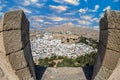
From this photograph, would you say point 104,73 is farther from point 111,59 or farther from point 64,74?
point 64,74

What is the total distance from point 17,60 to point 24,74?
1.36ft

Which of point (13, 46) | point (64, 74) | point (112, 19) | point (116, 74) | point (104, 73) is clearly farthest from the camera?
point (64, 74)

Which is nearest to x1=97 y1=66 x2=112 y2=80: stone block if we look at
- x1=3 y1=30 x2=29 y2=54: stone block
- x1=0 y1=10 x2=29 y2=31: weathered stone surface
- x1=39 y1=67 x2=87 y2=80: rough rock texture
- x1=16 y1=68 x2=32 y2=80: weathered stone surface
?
x1=39 y1=67 x2=87 y2=80: rough rock texture

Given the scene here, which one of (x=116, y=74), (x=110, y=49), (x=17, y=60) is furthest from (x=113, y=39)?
(x=17, y=60)

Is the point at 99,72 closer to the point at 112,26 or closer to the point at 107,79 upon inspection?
the point at 107,79

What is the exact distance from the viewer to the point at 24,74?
20.0 ft

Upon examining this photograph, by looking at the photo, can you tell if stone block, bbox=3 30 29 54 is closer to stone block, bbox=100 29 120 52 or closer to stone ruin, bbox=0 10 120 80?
stone ruin, bbox=0 10 120 80

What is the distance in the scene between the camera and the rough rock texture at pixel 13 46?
568 cm

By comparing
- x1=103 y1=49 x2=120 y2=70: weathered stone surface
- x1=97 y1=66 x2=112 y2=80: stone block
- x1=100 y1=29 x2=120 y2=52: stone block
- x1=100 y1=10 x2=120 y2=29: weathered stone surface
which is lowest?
x1=97 y1=66 x2=112 y2=80: stone block

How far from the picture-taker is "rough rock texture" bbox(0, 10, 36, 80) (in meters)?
5.68

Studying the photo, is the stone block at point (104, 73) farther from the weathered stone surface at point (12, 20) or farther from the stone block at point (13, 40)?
the weathered stone surface at point (12, 20)

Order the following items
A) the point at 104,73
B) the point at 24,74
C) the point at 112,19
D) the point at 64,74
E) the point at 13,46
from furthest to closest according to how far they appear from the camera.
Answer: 1. the point at 64,74
2. the point at 24,74
3. the point at 104,73
4. the point at 13,46
5. the point at 112,19

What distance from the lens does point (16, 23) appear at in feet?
19.1

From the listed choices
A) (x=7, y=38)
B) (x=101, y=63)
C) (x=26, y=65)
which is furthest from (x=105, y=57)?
(x=7, y=38)
